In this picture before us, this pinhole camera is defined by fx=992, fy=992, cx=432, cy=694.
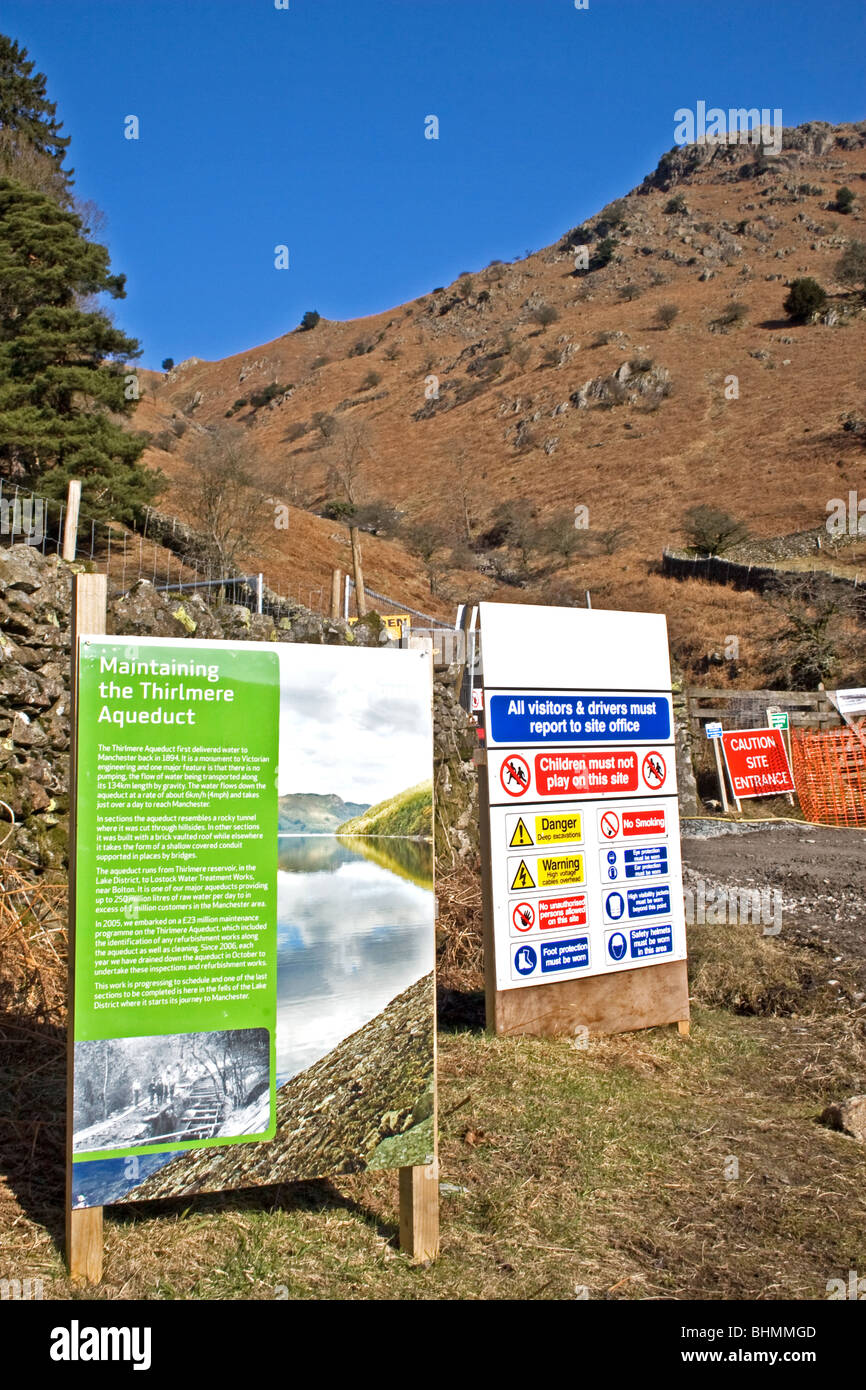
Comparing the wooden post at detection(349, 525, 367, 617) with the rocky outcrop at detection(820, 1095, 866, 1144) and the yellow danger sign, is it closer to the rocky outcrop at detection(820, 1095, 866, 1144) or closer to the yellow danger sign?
the yellow danger sign

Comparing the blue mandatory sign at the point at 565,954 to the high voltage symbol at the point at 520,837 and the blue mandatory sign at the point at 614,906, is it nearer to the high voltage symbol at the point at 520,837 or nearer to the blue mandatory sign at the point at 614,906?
the blue mandatory sign at the point at 614,906

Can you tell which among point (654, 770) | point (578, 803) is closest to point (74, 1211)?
point (578, 803)

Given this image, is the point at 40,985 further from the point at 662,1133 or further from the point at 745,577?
the point at 745,577

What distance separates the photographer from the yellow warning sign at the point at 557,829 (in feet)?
18.1

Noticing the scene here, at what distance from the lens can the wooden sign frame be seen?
2918mm

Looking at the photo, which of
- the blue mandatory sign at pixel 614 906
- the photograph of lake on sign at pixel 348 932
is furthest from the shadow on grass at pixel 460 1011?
the photograph of lake on sign at pixel 348 932

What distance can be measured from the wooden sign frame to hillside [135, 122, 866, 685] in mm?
26036

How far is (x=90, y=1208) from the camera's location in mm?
2949

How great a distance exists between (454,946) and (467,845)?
8.16ft

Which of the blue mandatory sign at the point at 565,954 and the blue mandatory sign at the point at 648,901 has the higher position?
the blue mandatory sign at the point at 648,901

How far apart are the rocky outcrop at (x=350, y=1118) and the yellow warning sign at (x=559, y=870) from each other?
2104 millimetres
